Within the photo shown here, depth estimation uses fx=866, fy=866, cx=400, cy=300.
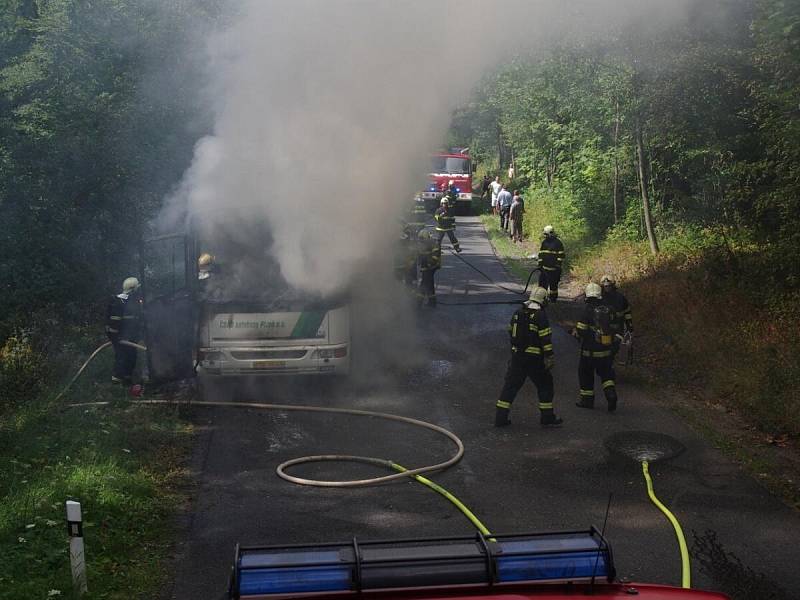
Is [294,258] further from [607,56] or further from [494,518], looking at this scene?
[607,56]

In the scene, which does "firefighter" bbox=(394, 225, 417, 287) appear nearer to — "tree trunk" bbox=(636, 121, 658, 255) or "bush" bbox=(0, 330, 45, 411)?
"tree trunk" bbox=(636, 121, 658, 255)

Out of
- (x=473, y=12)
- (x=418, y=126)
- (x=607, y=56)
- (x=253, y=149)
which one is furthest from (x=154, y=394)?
(x=607, y=56)

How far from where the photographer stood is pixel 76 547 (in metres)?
6.07

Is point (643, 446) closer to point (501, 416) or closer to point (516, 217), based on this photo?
point (501, 416)

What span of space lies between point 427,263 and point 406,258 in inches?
19.1

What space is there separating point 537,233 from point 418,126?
16.1 metres

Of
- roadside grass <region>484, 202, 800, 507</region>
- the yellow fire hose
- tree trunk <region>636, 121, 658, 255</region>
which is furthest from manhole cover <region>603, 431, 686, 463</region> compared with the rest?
tree trunk <region>636, 121, 658, 255</region>

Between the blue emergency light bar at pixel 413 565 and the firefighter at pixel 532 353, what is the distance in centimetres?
641

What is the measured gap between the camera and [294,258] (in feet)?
39.4

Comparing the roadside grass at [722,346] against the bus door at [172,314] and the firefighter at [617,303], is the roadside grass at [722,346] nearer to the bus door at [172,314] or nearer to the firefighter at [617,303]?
the firefighter at [617,303]

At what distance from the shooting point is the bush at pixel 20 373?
1125 cm

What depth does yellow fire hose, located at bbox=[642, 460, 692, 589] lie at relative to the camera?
6.33 meters

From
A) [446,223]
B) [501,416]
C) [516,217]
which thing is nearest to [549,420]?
[501,416]

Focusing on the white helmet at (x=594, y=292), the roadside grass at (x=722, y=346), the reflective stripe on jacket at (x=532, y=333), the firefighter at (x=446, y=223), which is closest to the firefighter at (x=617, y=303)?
the white helmet at (x=594, y=292)
